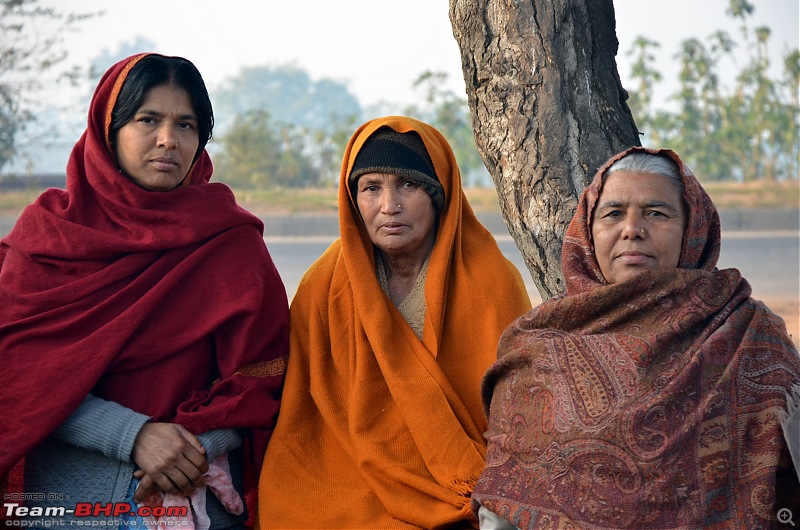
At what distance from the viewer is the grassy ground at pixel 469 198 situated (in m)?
12.8

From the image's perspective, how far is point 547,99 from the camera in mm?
3242

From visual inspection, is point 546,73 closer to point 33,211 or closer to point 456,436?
point 456,436

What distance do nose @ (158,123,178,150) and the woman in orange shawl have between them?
0.56 m

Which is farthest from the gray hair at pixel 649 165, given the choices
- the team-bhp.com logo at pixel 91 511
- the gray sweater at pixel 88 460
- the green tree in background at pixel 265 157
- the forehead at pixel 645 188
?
the green tree in background at pixel 265 157

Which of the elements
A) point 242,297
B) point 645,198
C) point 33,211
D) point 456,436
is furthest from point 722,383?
point 33,211

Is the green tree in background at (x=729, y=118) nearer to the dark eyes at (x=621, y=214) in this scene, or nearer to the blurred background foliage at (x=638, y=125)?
the blurred background foliage at (x=638, y=125)

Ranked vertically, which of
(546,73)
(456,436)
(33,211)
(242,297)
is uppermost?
(546,73)

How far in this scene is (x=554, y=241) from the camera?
3.31 metres

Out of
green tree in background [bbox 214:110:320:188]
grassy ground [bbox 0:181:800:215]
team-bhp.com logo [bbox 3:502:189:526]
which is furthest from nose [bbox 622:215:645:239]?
green tree in background [bbox 214:110:320:188]

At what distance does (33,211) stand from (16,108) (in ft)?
40.1

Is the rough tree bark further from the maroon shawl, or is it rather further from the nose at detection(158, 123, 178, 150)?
the nose at detection(158, 123, 178, 150)

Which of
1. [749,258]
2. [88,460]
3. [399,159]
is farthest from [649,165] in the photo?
[749,258]

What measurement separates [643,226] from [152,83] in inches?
58.3

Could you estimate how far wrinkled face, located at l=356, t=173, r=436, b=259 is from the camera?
2836 millimetres
